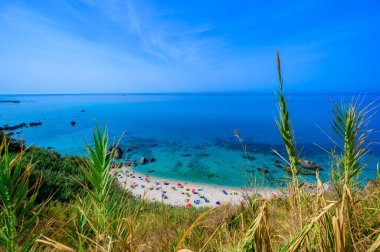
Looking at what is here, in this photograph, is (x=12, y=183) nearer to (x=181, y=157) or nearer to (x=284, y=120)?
(x=284, y=120)

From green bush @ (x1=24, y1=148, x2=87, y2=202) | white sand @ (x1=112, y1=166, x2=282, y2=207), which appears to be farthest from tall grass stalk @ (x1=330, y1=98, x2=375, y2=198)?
white sand @ (x1=112, y1=166, x2=282, y2=207)

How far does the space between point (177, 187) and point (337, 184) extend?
62.8 feet

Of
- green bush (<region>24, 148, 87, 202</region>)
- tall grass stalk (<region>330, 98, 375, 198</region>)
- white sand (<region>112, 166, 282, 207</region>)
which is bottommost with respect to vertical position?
white sand (<region>112, 166, 282, 207</region>)

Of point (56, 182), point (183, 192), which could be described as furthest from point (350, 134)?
point (183, 192)

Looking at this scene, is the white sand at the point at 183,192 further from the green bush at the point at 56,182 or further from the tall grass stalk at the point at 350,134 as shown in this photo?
the tall grass stalk at the point at 350,134

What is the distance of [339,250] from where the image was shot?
102cm

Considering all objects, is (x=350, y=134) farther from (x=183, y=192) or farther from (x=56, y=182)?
(x=183, y=192)

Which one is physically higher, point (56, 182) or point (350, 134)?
point (350, 134)

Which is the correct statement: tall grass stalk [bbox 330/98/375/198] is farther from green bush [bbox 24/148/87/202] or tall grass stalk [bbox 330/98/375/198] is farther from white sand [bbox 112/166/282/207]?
white sand [bbox 112/166/282/207]

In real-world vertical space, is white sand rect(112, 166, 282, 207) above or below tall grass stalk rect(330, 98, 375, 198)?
below

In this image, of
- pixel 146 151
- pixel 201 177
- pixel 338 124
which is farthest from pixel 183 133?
pixel 338 124

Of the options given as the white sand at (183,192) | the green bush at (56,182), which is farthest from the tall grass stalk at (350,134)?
the white sand at (183,192)

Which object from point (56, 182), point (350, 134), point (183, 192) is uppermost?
point (350, 134)

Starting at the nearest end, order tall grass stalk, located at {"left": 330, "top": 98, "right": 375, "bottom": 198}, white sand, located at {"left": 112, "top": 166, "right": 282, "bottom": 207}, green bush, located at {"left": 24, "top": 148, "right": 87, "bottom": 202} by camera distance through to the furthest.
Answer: tall grass stalk, located at {"left": 330, "top": 98, "right": 375, "bottom": 198}
green bush, located at {"left": 24, "top": 148, "right": 87, "bottom": 202}
white sand, located at {"left": 112, "top": 166, "right": 282, "bottom": 207}
